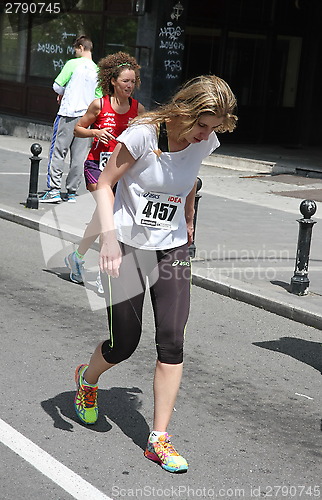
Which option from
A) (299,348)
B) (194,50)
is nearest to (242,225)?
(299,348)

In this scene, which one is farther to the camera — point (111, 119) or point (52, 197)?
point (52, 197)

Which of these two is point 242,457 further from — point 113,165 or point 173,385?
point 113,165

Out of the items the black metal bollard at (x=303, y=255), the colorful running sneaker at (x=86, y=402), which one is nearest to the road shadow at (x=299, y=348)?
the black metal bollard at (x=303, y=255)

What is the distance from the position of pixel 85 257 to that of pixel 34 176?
2.11 meters

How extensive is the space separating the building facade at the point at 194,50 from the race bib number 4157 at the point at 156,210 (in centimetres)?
1435

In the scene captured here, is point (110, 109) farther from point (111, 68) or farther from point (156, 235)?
point (156, 235)

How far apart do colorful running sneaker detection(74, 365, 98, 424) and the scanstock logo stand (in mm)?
604

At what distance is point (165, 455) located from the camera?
447 cm

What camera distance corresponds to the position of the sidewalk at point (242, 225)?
824cm

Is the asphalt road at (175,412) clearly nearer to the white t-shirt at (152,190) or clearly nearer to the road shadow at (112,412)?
the road shadow at (112,412)

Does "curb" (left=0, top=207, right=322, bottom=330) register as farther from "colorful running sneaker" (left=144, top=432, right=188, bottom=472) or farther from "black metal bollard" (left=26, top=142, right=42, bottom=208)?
"black metal bollard" (left=26, top=142, right=42, bottom=208)

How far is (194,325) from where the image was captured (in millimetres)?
7281

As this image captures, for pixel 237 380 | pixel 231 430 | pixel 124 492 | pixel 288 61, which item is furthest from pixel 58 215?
pixel 288 61

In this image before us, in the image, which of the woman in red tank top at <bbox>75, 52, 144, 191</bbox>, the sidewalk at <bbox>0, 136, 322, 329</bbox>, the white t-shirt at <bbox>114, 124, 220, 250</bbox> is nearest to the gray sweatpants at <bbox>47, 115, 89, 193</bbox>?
the sidewalk at <bbox>0, 136, 322, 329</bbox>
